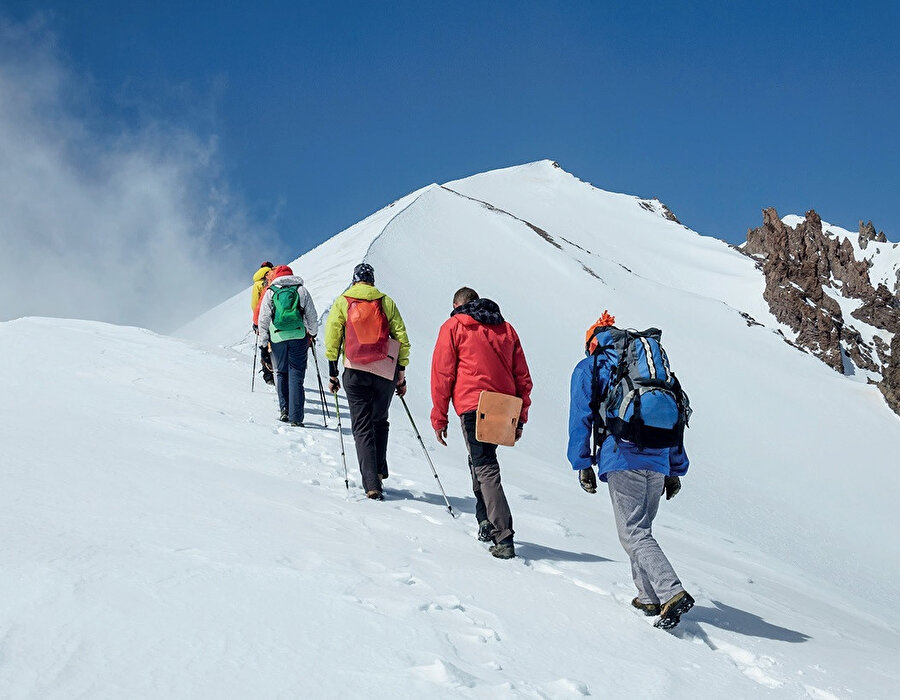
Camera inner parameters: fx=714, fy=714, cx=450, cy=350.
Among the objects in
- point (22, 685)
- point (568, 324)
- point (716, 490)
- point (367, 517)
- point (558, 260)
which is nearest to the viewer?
point (22, 685)

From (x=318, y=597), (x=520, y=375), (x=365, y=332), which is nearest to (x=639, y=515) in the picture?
(x=520, y=375)

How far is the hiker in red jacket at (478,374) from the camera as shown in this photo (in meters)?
5.48

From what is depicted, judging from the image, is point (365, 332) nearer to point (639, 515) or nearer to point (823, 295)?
point (639, 515)

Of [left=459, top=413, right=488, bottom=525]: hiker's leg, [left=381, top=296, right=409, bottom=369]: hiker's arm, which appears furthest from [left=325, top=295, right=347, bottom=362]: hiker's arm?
[left=459, top=413, right=488, bottom=525]: hiker's leg

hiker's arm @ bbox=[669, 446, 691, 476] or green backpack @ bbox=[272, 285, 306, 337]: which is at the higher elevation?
green backpack @ bbox=[272, 285, 306, 337]

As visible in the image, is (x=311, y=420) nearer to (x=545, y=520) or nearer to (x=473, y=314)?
(x=545, y=520)

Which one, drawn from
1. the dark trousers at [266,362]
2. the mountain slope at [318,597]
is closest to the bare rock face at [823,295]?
the dark trousers at [266,362]

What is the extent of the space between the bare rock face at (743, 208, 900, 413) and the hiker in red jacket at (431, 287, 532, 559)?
28814 millimetres

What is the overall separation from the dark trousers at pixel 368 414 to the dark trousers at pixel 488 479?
131 cm

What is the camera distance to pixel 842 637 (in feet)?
17.7

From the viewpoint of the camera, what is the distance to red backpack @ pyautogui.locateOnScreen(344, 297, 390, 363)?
6559mm

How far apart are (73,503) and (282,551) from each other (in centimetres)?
138

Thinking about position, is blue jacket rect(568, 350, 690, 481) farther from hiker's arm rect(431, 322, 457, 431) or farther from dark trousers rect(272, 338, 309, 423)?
dark trousers rect(272, 338, 309, 423)

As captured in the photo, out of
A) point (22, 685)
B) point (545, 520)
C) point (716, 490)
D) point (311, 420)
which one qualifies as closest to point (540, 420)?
point (716, 490)
